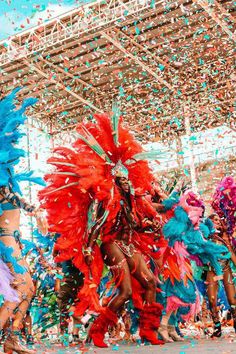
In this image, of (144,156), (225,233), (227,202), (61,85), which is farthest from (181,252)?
(61,85)

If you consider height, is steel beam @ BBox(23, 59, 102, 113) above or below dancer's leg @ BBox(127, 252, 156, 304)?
above

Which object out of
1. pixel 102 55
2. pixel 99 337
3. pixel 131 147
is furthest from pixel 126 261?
pixel 102 55

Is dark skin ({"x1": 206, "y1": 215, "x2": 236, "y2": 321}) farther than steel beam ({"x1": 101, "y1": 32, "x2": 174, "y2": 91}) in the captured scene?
No

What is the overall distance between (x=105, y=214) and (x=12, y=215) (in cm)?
117

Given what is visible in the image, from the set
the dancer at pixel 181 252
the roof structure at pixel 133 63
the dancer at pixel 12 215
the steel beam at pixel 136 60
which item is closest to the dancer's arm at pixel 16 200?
the dancer at pixel 12 215

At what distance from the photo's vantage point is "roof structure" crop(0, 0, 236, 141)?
46.7ft

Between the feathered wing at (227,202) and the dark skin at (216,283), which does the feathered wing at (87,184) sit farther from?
the feathered wing at (227,202)

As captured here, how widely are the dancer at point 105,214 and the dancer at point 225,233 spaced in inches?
53.8

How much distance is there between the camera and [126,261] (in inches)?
185

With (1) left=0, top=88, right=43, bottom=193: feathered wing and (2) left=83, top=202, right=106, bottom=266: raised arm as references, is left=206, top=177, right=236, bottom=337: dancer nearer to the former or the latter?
(2) left=83, top=202, right=106, bottom=266: raised arm

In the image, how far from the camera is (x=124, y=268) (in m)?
4.62

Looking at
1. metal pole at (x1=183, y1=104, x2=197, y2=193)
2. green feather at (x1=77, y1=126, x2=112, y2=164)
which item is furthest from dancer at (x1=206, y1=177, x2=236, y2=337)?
metal pole at (x1=183, y1=104, x2=197, y2=193)

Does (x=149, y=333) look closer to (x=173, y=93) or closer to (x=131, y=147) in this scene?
(x=131, y=147)

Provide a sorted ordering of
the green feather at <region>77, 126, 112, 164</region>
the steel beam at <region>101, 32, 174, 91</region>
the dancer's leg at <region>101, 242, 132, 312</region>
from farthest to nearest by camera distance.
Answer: the steel beam at <region>101, 32, 174, 91</region>
the green feather at <region>77, 126, 112, 164</region>
the dancer's leg at <region>101, 242, 132, 312</region>
